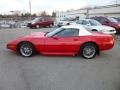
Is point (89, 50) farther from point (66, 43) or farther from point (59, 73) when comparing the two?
point (59, 73)

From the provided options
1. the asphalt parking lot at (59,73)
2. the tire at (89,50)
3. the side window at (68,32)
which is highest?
the side window at (68,32)

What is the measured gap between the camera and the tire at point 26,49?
367 inches

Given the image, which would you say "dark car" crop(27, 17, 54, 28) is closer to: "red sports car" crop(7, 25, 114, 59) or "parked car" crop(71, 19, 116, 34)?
"parked car" crop(71, 19, 116, 34)

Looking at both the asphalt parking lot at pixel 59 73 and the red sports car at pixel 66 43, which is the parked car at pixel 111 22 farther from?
the red sports car at pixel 66 43

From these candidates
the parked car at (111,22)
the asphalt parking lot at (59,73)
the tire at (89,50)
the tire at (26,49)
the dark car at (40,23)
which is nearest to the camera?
the asphalt parking lot at (59,73)

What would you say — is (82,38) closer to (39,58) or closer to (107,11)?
(39,58)

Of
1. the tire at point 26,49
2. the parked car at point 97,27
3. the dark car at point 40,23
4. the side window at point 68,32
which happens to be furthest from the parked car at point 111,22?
the tire at point 26,49

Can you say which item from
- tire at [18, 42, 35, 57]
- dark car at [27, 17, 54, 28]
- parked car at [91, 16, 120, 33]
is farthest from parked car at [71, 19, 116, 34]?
dark car at [27, 17, 54, 28]

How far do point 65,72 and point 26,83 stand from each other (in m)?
1.47

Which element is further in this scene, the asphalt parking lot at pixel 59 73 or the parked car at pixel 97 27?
the parked car at pixel 97 27

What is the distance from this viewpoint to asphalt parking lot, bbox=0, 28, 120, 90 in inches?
228

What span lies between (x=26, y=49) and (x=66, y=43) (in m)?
1.66

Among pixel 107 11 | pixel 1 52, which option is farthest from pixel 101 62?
pixel 107 11

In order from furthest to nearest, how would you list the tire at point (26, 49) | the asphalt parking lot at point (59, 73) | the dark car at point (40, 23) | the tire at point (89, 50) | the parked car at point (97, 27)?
the dark car at point (40, 23) → the parked car at point (97, 27) → the tire at point (26, 49) → the tire at point (89, 50) → the asphalt parking lot at point (59, 73)
